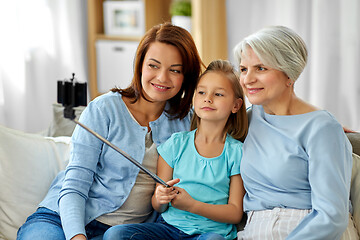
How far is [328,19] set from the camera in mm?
3150

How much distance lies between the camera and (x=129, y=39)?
13.3 feet

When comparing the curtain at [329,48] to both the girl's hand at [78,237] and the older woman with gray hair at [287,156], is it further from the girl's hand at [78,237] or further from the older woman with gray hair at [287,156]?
the girl's hand at [78,237]

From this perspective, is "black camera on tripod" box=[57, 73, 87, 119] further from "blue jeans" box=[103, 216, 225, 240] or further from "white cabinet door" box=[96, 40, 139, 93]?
"white cabinet door" box=[96, 40, 139, 93]

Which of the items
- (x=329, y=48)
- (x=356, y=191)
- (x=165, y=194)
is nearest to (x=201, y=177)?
(x=165, y=194)

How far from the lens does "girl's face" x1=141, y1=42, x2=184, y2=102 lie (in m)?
1.65

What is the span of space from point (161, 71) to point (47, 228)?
0.65 metres

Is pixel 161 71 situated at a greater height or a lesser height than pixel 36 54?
greater

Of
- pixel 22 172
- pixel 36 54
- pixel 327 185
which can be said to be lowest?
pixel 22 172

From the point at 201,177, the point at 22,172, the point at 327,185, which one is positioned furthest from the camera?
the point at 22,172

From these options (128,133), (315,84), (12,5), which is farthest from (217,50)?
(128,133)

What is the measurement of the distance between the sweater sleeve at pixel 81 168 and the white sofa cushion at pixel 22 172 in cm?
30

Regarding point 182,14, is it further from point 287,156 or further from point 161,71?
point 287,156

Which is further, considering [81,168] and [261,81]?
[81,168]

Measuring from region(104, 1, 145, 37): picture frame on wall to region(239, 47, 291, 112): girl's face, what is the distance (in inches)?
102
